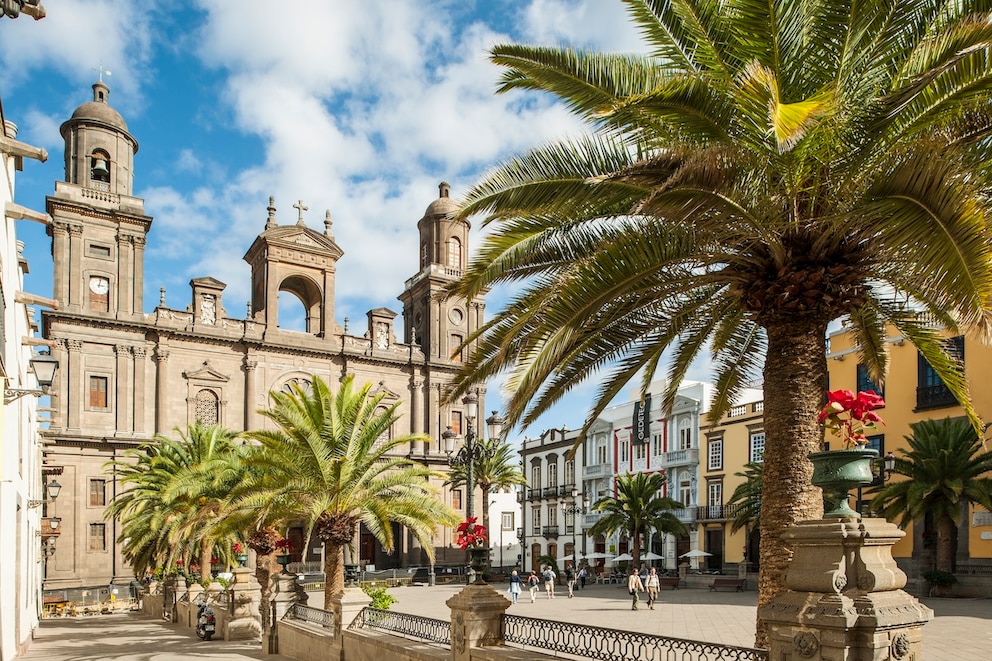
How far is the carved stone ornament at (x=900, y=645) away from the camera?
662cm

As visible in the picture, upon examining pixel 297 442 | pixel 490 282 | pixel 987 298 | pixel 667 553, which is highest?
pixel 490 282

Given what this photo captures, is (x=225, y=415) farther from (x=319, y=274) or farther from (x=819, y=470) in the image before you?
(x=819, y=470)

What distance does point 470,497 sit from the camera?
84.8ft

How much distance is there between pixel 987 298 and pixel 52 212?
4722 centimetres

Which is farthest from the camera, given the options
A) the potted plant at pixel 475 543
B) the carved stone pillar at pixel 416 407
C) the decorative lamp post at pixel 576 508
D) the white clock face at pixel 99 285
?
the carved stone pillar at pixel 416 407

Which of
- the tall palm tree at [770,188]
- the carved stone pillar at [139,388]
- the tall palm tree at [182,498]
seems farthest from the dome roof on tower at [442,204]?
the tall palm tree at [770,188]

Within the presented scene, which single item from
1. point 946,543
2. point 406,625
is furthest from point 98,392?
point 946,543

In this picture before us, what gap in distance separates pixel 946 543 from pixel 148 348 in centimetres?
3967

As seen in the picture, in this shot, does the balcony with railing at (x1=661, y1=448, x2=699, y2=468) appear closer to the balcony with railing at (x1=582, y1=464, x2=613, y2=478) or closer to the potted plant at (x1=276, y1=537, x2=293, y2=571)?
the balcony with railing at (x1=582, y1=464, x2=613, y2=478)

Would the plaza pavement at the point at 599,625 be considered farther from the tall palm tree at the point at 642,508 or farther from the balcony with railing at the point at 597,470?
the balcony with railing at the point at 597,470

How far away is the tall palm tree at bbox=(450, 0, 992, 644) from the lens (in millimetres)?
6785

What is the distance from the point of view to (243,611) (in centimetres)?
2439

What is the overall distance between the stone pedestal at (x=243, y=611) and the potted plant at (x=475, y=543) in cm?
1364

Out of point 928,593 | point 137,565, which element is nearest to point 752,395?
point 928,593
